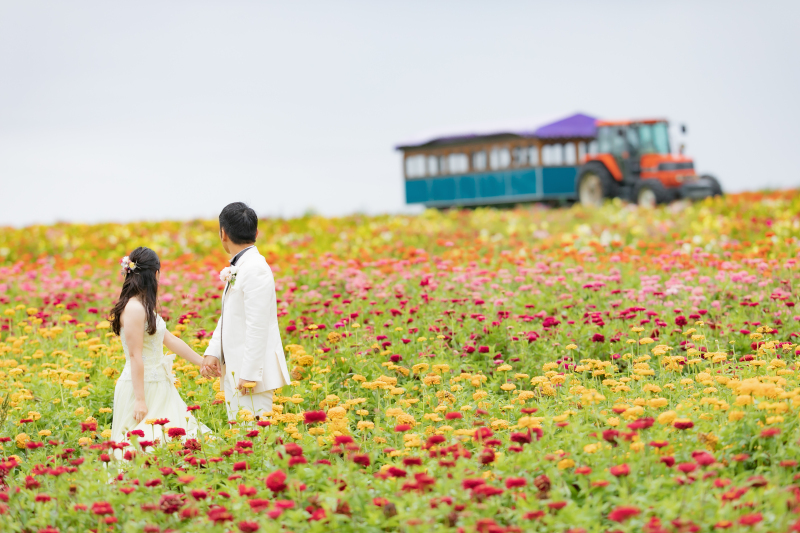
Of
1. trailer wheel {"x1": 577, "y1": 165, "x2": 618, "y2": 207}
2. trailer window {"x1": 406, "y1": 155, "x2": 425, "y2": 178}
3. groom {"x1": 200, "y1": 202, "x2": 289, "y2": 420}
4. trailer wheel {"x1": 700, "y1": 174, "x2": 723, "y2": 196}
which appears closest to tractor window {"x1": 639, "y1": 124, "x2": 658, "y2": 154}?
trailer wheel {"x1": 577, "y1": 165, "x2": 618, "y2": 207}

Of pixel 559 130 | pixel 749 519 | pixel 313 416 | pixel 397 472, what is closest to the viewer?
pixel 749 519

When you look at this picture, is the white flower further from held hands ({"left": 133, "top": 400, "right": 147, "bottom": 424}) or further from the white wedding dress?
held hands ({"left": 133, "top": 400, "right": 147, "bottom": 424})

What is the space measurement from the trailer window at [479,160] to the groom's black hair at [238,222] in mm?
21304

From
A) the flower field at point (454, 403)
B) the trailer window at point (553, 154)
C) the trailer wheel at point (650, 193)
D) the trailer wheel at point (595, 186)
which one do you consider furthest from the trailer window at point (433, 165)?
the flower field at point (454, 403)

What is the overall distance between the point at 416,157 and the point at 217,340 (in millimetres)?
23736

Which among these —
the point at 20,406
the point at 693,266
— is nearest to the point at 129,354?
the point at 20,406

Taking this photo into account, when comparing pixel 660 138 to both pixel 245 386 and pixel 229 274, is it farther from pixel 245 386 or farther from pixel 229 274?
pixel 245 386

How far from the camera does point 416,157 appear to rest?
27.9m

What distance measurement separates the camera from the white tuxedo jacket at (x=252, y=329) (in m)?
4.34

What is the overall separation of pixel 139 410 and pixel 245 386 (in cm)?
67

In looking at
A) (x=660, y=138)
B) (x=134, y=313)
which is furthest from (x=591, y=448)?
(x=660, y=138)

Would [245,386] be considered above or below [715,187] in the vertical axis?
below

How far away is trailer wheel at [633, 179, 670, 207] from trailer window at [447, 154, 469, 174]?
8221 millimetres

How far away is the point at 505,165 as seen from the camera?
2458cm
